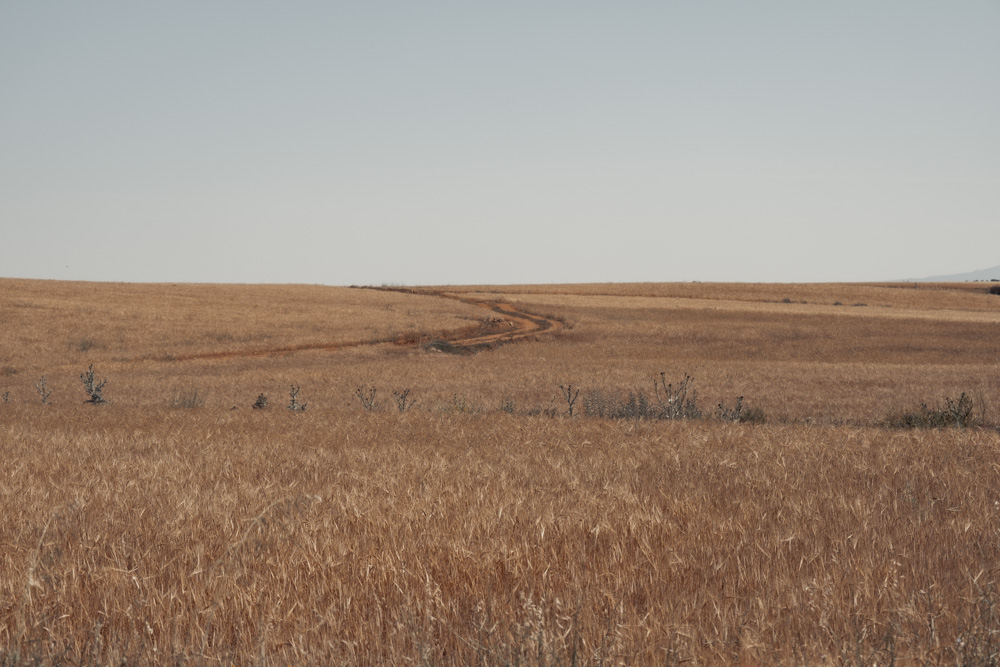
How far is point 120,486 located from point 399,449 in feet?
9.92

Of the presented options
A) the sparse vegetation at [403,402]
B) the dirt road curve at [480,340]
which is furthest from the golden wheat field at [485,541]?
the dirt road curve at [480,340]

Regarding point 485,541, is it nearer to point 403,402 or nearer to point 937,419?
point 403,402

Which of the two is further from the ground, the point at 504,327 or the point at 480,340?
the point at 504,327

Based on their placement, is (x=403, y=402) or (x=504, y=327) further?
(x=504, y=327)

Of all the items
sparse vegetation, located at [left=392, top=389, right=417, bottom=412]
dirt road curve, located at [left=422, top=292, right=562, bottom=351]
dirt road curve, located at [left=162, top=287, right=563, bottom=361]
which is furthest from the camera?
dirt road curve, located at [left=422, top=292, right=562, bottom=351]

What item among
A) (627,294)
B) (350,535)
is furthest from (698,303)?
(350,535)

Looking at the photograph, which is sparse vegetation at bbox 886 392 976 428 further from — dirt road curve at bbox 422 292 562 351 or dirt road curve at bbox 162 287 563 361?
dirt road curve at bbox 422 292 562 351

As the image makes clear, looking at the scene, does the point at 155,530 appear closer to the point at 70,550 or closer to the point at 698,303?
the point at 70,550

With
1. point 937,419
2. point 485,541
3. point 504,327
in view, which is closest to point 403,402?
point 937,419

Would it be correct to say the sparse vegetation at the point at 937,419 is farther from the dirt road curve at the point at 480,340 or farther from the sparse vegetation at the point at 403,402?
the dirt road curve at the point at 480,340

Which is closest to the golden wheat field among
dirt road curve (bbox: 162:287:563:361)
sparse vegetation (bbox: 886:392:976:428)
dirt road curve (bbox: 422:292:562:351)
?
sparse vegetation (bbox: 886:392:976:428)

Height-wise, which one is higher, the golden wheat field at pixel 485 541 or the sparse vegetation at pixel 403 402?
the golden wheat field at pixel 485 541

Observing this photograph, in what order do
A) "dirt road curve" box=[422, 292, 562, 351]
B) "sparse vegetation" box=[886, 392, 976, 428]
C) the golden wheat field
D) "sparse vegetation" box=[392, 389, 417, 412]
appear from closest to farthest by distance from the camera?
the golden wheat field, "sparse vegetation" box=[886, 392, 976, 428], "sparse vegetation" box=[392, 389, 417, 412], "dirt road curve" box=[422, 292, 562, 351]

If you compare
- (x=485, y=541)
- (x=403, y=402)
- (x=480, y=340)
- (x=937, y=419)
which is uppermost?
(x=485, y=541)
